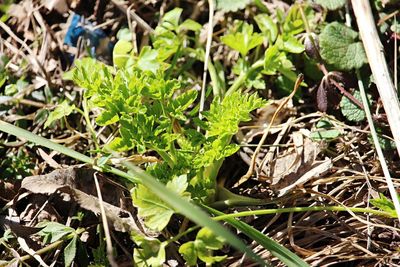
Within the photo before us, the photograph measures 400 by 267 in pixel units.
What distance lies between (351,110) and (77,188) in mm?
862

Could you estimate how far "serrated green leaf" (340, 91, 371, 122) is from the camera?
1.84 meters

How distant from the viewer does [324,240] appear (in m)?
1.66

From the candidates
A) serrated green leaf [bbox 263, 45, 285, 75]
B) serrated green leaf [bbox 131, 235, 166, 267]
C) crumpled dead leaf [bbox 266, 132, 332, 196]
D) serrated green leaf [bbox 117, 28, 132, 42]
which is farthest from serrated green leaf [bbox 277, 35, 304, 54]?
serrated green leaf [bbox 131, 235, 166, 267]

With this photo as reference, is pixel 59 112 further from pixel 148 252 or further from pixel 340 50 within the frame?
pixel 340 50

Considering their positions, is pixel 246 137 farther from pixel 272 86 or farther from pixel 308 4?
pixel 308 4

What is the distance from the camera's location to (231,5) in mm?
2051

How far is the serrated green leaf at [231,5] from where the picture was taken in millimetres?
2041

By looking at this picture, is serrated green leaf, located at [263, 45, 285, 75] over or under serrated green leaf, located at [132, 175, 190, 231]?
over

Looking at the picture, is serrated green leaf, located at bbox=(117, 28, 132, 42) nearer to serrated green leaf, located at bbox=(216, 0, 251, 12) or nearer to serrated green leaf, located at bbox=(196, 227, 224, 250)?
serrated green leaf, located at bbox=(216, 0, 251, 12)

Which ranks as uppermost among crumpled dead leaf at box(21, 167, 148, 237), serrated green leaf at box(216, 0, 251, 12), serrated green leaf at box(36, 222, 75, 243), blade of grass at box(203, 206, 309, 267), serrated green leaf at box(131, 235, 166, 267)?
serrated green leaf at box(216, 0, 251, 12)

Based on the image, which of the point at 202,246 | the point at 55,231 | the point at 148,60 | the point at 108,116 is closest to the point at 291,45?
the point at 148,60

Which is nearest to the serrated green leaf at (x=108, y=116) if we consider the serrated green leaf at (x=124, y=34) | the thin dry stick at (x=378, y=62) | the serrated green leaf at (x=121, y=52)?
the serrated green leaf at (x=121, y=52)

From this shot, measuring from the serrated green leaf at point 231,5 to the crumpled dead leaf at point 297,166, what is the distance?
0.49 meters

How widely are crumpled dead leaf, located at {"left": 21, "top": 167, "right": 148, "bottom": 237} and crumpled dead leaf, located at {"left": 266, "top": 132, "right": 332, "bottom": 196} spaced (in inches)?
17.6
